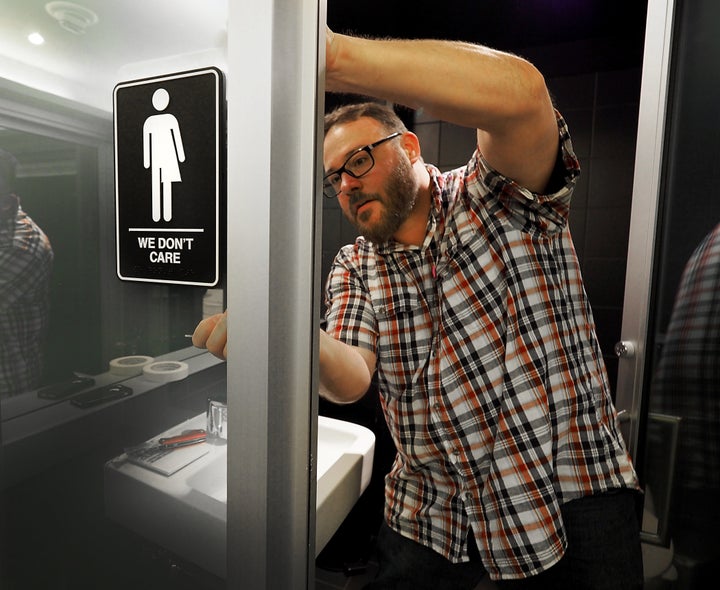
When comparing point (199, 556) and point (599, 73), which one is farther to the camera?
point (599, 73)

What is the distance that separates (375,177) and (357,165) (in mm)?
62

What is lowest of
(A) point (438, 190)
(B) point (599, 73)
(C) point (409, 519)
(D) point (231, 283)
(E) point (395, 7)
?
(C) point (409, 519)

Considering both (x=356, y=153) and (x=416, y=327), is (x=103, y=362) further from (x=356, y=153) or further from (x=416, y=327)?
(x=356, y=153)

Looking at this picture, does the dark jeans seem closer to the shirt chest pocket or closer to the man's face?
the shirt chest pocket

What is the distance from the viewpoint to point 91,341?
1.46 ft

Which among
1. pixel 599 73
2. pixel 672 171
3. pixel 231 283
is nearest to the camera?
pixel 231 283

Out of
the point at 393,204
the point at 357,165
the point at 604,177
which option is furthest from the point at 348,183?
the point at 604,177

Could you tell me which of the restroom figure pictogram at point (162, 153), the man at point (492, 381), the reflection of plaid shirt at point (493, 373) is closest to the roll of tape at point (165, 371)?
the restroom figure pictogram at point (162, 153)

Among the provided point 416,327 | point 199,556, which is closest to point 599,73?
point 416,327

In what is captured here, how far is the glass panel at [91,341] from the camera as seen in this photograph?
1.25ft

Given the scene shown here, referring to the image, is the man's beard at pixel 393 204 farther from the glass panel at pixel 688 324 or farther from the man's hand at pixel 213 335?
the man's hand at pixel 213 335

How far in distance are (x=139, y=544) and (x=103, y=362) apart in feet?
0.58

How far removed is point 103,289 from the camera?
44cm

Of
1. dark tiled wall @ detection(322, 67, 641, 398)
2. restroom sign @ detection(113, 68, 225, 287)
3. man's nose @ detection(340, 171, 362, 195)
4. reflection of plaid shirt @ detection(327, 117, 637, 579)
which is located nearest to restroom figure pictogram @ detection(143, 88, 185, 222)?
restroom sign @ detection(113, 68, 225, 287)
